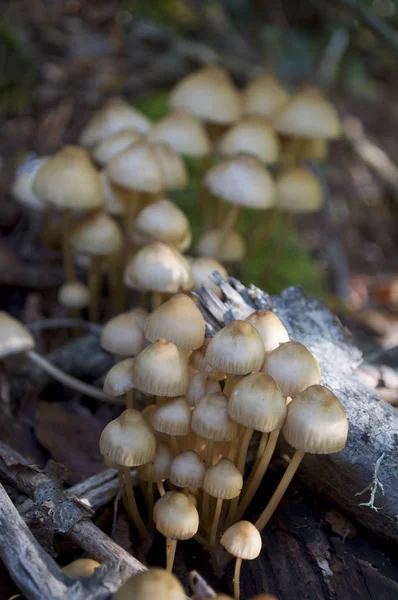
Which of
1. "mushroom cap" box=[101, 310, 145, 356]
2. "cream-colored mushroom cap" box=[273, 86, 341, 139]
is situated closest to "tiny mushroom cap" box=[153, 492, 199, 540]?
"mushroom cap" box=[101, 310, 145, 356]

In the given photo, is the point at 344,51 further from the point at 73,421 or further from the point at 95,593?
the point at 95,593

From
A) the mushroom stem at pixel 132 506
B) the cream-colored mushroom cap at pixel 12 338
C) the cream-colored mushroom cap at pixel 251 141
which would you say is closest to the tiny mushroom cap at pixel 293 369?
the mushroom stem at pixel 132 506

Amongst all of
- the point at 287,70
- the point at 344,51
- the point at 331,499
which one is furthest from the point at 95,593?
the point at 344,51

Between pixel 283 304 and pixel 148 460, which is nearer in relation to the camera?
pixel 148 460

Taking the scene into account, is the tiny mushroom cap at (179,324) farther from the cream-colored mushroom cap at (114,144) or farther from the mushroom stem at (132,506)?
the cream-colored mushroom cap at (114,144)

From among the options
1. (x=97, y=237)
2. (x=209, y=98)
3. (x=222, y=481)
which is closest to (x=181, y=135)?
(x=209, y=98)

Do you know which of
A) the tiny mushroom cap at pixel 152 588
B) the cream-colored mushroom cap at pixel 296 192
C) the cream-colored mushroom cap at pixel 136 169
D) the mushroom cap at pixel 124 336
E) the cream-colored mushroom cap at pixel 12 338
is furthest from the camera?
the cream-colored mushroom cap at pixel 296 192

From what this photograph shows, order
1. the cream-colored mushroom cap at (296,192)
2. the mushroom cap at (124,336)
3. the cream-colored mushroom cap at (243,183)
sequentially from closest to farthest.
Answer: the mushroom cap at (124,336), the cream-colored mushroom cap at (243,183), the cream-colored mushroom cap at (296,192)
